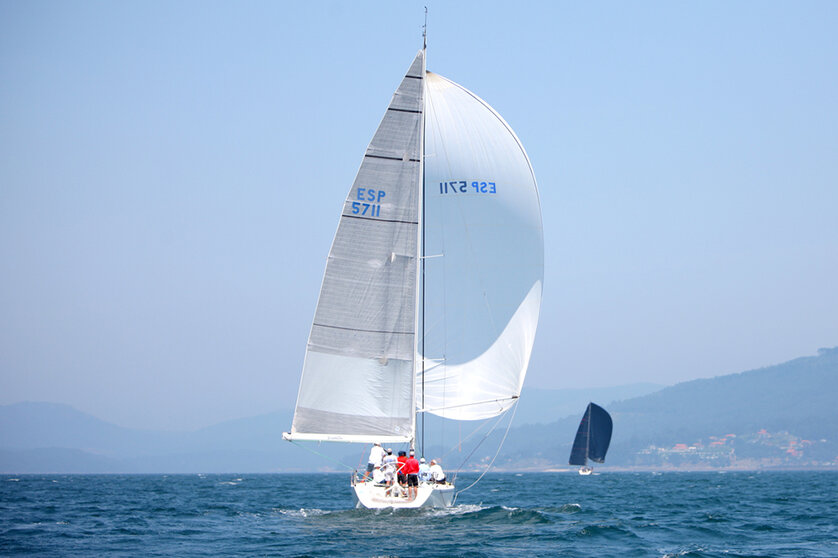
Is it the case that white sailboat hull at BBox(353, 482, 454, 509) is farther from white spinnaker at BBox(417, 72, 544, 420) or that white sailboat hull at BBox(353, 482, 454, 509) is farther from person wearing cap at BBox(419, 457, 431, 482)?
white spinnaker at BBox(417, 72, 544, 420)

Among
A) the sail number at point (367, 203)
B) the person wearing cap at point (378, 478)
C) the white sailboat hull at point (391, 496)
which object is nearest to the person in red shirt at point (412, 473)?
the white sailboat hull at point (391, 496)

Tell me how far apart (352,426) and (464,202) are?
6247 mm

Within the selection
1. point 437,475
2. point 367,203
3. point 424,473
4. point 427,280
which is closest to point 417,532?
point 424,473

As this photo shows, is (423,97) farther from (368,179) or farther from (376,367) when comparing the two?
(376,367)

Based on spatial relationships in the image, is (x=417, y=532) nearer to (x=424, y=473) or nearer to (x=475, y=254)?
(x=424, y=473)

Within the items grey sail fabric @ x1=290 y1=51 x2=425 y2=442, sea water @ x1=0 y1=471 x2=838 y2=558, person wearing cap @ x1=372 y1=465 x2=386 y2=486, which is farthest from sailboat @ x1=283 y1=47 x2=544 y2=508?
sea water @ x1=0 y1=471 x2=838 y2=558

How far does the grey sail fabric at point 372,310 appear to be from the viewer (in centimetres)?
2289

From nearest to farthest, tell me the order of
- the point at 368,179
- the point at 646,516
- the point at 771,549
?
the point at 771,549, the point at 368,179, the point at 646,516

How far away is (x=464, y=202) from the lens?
2416 cm

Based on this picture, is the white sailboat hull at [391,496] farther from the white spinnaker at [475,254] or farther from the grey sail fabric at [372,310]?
the white spinnaker at [475,254]

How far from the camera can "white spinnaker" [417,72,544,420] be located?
23.9 meters

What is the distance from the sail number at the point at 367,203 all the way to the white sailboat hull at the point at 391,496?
6.38 metres

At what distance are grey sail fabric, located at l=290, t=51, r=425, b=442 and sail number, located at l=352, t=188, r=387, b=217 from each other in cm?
2

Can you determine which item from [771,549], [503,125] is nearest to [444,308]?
[503,125]
